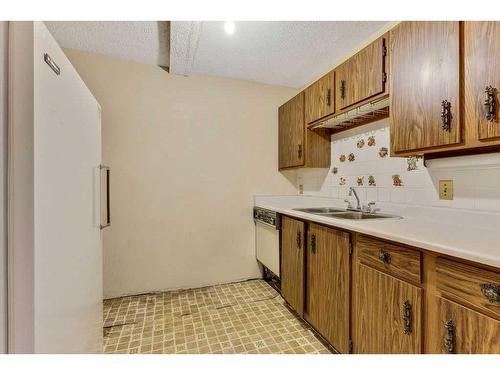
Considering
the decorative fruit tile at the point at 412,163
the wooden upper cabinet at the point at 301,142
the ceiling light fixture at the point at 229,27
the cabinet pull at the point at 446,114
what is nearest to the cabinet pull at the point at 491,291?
the cabinet pull at the point at 446,114

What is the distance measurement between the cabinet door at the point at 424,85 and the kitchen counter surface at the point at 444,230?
1.35 feet

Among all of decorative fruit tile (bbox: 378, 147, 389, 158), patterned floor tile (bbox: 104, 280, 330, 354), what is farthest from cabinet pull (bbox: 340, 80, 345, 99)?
patterned floor tile (bbox: 104, 280, 330, 354)

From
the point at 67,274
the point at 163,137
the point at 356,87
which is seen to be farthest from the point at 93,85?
the point at 356,87

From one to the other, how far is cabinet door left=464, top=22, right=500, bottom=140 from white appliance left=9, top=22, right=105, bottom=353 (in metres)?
1.52

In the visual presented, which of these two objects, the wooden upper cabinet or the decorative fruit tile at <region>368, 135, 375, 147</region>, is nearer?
the decorative fruit tile at <region>368, 135, 375, 147</region>

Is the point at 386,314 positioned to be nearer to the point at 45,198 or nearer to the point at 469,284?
the point at 469,284

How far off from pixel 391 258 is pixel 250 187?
5.61 ft

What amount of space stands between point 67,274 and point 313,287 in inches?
54.3

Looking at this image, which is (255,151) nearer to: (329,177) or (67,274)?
(329,177)

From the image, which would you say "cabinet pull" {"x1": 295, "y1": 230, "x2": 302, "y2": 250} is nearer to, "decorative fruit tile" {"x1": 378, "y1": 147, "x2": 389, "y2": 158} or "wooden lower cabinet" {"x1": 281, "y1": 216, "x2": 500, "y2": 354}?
"wooden lower cabinet" {"x1": 281, "y1": 216, "x2": 500, "y2": 354}

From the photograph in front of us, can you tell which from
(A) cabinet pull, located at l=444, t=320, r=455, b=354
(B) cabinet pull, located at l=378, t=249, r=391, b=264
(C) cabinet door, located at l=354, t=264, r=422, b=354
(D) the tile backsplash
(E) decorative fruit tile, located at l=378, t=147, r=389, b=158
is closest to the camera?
(A) cabinet pull, located at l=444, t=320, r=455, b=354

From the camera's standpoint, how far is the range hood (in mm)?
1575

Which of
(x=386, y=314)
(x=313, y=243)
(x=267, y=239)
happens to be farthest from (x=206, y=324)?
(x=386, y=314)

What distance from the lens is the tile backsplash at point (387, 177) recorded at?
120 cm
